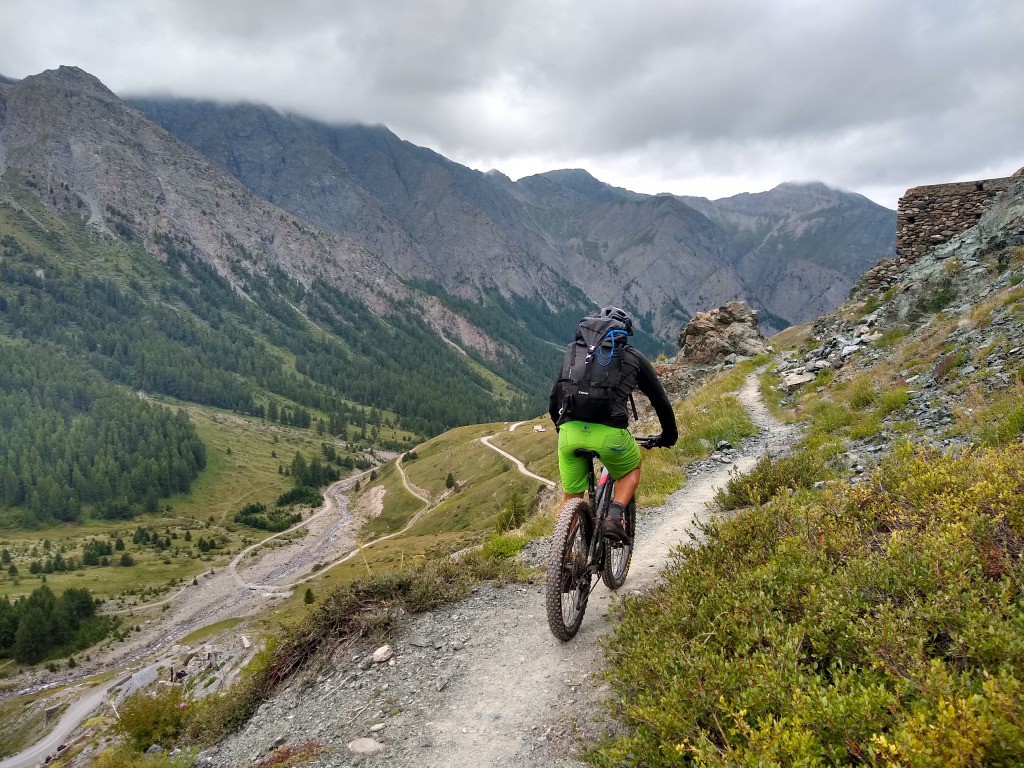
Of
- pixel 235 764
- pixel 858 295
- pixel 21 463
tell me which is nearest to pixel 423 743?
pixel 235 764

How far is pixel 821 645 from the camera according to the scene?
15.3 ft

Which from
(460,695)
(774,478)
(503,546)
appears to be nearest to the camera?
(460,695)

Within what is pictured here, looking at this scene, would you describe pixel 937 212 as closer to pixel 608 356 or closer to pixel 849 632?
pixel 608 356

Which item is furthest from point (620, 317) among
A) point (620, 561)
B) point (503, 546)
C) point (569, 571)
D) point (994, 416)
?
point (994, 416)

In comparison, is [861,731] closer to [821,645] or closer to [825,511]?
[821,645]

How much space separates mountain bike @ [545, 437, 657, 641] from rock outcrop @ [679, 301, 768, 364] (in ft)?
110

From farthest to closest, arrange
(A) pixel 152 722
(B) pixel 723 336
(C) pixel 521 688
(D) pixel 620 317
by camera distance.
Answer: (B) pixel 723 336
(A) pixel 152 722
(D) pixel 620 317
(C) pixel 521 688

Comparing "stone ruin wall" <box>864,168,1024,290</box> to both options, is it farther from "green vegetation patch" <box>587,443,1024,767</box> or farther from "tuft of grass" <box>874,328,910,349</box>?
"green vegetation patch" <box>587,443,1024,767</box>

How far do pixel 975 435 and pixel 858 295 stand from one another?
3181 cm

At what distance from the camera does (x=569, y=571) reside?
7.28 meters

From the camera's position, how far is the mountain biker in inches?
293

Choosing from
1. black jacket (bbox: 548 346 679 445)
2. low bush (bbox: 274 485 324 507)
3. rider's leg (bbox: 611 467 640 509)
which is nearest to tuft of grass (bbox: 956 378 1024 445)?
black jacket (bbox: 548 346 679 445)

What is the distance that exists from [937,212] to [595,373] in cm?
3148

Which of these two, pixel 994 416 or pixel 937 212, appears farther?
pixel 937 212
